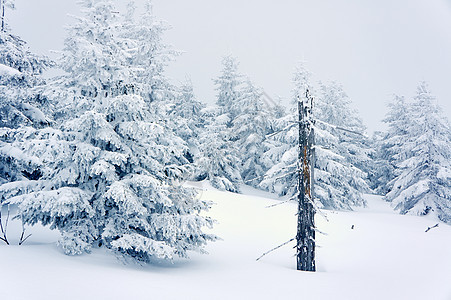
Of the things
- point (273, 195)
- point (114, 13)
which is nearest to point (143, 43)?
point (114, 13)

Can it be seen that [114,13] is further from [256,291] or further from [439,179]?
[439,179]

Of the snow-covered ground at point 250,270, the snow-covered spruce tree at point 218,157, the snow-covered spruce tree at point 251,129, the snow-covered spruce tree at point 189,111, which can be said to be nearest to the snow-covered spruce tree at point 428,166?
the snow-covered ground at point 250,270

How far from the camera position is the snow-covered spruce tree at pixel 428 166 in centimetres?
2477

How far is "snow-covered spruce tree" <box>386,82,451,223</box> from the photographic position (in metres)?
24.8

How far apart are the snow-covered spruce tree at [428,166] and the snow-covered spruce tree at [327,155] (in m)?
3.57

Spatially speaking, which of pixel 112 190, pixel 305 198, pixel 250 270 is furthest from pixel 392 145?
pixel 112 190

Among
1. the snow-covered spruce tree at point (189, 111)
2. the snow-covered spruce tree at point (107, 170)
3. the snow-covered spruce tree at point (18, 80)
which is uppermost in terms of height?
the snow-covered spruce tree at point (189, 111)

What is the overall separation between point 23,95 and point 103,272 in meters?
8.25

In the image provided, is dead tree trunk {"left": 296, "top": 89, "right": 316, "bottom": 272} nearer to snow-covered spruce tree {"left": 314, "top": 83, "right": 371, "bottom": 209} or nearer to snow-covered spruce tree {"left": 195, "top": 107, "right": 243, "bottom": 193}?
snow-covered spruce tree {"left": 314, "top": 83, "right": 371, "bottom": 209}

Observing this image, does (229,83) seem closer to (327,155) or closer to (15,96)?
(327,155)

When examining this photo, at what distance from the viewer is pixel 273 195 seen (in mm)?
32906

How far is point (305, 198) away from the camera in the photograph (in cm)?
1026

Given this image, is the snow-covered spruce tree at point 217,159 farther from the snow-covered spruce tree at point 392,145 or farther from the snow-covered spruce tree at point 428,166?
the snow-covered spruce tree at point 392,145

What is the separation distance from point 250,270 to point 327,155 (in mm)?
16761
